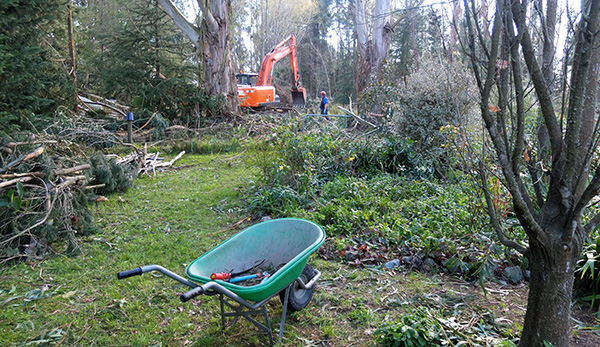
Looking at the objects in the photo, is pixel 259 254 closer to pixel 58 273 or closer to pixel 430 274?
pixel 430 274

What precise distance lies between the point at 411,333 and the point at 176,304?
197 centimetres

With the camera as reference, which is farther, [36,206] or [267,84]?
[267,84]

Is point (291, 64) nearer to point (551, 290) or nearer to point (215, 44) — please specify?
point (215, 44)

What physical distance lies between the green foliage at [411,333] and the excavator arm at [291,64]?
17168mm

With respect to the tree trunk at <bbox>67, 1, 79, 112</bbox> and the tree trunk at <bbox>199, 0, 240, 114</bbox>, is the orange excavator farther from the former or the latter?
the tree trunk at <bbox>67, 1, 79, 112</bbox>

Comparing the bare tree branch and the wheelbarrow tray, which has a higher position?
the bare tree branch

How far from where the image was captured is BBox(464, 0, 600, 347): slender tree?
1.88 metres

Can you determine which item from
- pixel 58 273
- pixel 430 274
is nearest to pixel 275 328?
pixel 430 274

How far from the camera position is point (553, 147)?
2031 millimetres

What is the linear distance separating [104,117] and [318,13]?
3211cm

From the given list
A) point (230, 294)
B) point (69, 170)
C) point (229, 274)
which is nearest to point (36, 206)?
point (69, 170)

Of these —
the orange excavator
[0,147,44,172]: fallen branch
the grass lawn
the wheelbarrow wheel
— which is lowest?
the grass lawn

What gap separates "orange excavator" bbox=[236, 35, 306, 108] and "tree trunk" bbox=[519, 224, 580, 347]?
A: 1598 cm

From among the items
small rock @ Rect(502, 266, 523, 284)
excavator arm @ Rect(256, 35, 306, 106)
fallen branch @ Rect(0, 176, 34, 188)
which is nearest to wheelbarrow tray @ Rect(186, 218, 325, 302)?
small rock @ Rect(502, 266, 523, 284)
